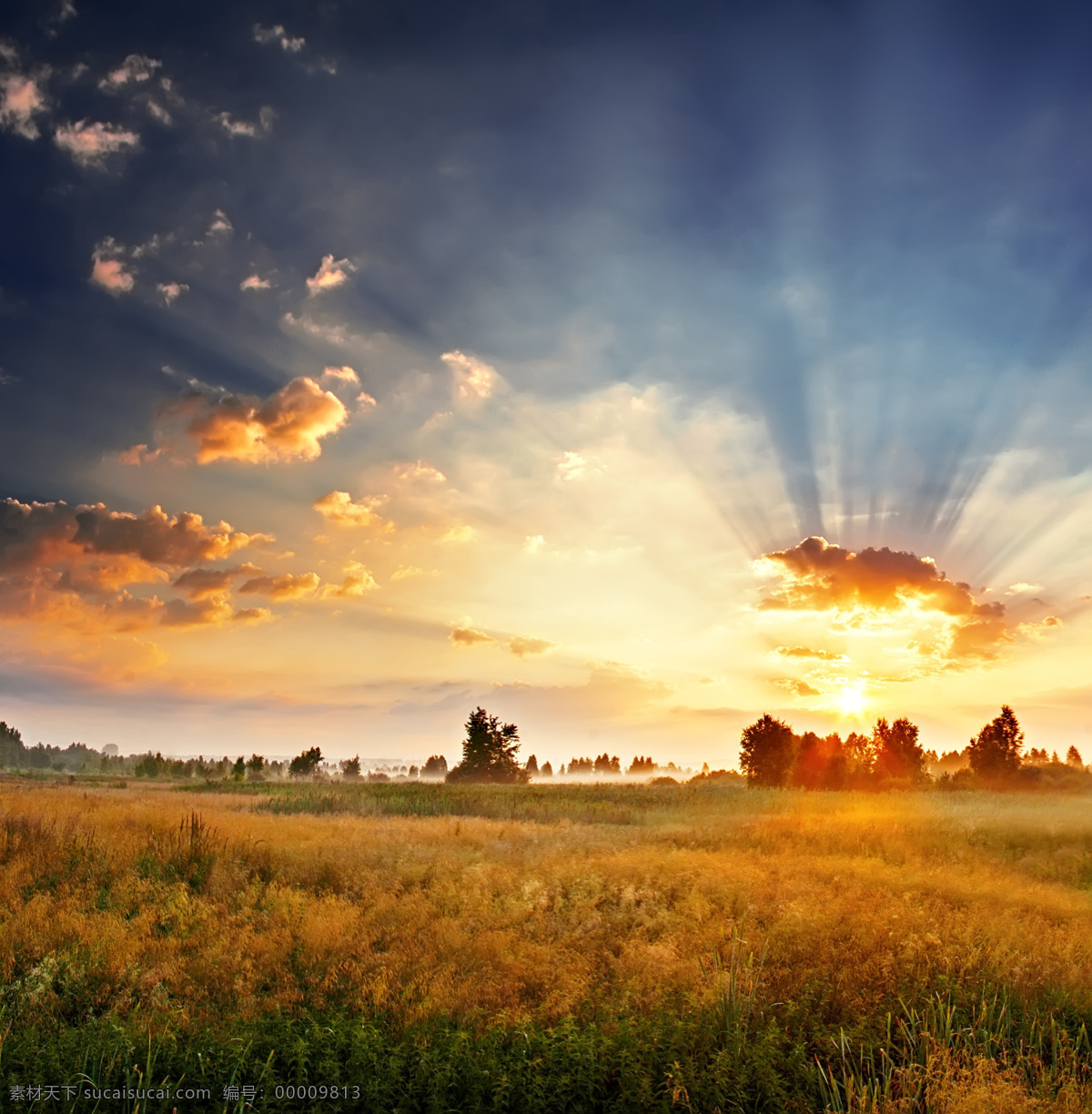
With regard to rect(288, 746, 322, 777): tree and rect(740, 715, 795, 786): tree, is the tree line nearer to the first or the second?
rect(740, 715, 795, 786): tree

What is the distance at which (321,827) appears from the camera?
68.2 feet

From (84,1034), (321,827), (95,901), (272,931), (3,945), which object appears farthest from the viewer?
(321,827)

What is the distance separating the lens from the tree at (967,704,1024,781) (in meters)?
62.2

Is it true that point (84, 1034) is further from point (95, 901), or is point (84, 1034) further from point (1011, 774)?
point (1011, 774)

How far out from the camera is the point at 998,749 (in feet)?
207

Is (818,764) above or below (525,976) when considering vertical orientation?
below

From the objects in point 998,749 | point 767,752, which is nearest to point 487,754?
point 767,752

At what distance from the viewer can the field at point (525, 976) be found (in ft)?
20.4

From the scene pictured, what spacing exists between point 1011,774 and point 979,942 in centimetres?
6415

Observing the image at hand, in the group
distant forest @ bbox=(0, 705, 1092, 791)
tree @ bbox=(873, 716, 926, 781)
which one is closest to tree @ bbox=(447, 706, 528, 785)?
distant forest @ bbox=(0, 705, 1092, 791)

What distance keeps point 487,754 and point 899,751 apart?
41.6 meters

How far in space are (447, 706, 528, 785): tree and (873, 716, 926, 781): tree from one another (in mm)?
35883

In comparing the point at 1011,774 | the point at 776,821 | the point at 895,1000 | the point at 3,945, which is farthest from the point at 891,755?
the point at 3,945

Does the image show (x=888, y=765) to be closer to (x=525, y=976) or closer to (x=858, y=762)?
(x=858, y=762)
